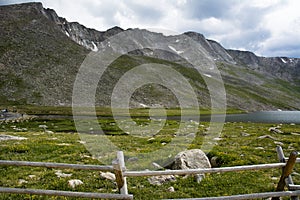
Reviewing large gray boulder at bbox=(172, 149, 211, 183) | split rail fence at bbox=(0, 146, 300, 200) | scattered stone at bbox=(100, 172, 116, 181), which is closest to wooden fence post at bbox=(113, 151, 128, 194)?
split rail fence at bbox=(0, 146, 300, 200)

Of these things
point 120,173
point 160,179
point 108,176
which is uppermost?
point 120,173

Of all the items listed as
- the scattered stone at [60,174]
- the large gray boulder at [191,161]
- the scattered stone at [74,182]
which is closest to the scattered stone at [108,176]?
the scattered stone at [74,182]

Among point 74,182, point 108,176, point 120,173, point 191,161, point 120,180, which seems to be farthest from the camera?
point 191,161

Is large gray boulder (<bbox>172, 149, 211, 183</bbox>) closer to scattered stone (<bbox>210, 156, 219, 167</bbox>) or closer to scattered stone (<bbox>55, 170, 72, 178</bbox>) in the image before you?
scattered stone (<bbox>210, 156, 219, 167</bbox>)

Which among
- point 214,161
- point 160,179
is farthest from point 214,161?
point 160,179

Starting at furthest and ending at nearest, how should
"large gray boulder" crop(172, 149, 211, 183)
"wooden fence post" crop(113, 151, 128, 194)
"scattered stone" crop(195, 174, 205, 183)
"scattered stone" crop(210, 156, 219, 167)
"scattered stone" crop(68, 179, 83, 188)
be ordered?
"scattered stone" crop(210, 156, 219, 167) < "large gray boulder" crop(172, 149, 211, 183) < "scattered stone" crop(195, 174, 205, 183) < "scattered stone" crop(68, 179, 83, 188) < "wooden fence post" crop(113, 151, 128, 194)

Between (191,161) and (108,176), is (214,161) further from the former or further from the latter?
(108,176)

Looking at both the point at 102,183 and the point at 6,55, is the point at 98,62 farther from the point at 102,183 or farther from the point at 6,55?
the point at 102,183

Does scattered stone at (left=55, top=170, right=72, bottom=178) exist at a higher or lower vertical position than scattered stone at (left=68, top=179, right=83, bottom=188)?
higher

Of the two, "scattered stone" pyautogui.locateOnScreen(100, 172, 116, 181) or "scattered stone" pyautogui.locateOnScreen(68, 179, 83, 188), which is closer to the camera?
"scattered stone" pyautogui.locateOnScreen(68, 179, 83, 188)

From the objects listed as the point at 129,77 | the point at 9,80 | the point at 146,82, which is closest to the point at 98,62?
the point at 129,77

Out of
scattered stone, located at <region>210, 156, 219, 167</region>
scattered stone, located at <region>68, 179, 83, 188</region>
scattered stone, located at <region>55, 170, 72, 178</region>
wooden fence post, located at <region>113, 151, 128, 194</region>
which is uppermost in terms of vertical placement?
wooden fence post, located at <region>113, 151, 128, 194</region>

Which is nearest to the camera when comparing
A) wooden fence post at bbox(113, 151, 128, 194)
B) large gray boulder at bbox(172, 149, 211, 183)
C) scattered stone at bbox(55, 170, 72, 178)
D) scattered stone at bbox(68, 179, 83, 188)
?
wooden fence post at bbox(113, 151, 128, 194)

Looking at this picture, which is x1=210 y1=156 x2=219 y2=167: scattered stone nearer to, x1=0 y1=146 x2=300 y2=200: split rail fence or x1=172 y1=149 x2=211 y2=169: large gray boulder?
x1=172 y1=149 x2=211 y2=169: large gray boulder
